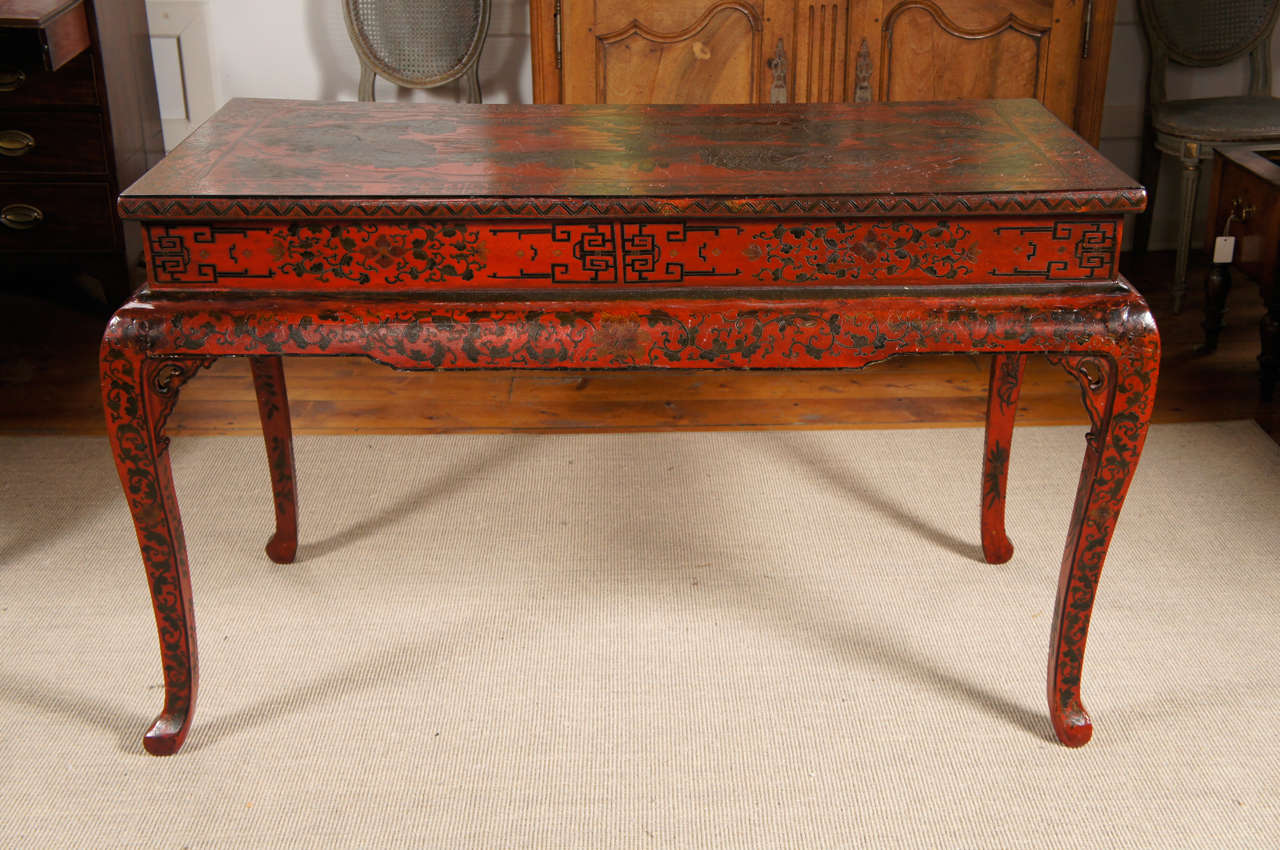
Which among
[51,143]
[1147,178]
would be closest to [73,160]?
[51,143]

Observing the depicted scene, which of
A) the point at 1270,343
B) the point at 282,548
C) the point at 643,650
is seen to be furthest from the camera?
the point at 1270,343

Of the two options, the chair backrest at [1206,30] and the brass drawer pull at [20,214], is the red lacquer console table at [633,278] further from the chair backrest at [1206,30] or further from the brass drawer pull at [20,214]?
the chair backrest at [1206,30]

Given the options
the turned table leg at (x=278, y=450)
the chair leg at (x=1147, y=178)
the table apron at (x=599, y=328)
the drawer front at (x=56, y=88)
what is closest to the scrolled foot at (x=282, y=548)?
the turned table leg at (x=278, y=450)

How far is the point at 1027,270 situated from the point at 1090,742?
77cm

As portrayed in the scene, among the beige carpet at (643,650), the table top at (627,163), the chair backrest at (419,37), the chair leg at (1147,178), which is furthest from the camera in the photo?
the chair leg at (1147,178)

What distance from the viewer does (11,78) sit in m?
3.18

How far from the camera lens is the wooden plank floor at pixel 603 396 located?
3096 mm

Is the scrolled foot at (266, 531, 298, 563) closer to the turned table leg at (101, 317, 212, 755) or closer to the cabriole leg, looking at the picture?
the turned table leg at (101, 317, 212, 755)

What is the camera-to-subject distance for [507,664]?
6.97 feet

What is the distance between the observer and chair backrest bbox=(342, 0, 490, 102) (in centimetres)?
370

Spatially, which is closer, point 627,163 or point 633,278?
point 633,278

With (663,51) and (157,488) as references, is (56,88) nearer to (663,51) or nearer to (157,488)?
(663,51)

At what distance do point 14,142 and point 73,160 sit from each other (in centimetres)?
15

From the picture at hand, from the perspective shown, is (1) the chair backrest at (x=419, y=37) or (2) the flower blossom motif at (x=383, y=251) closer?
(2) the flower blossom motif at (x=383, y=251)
